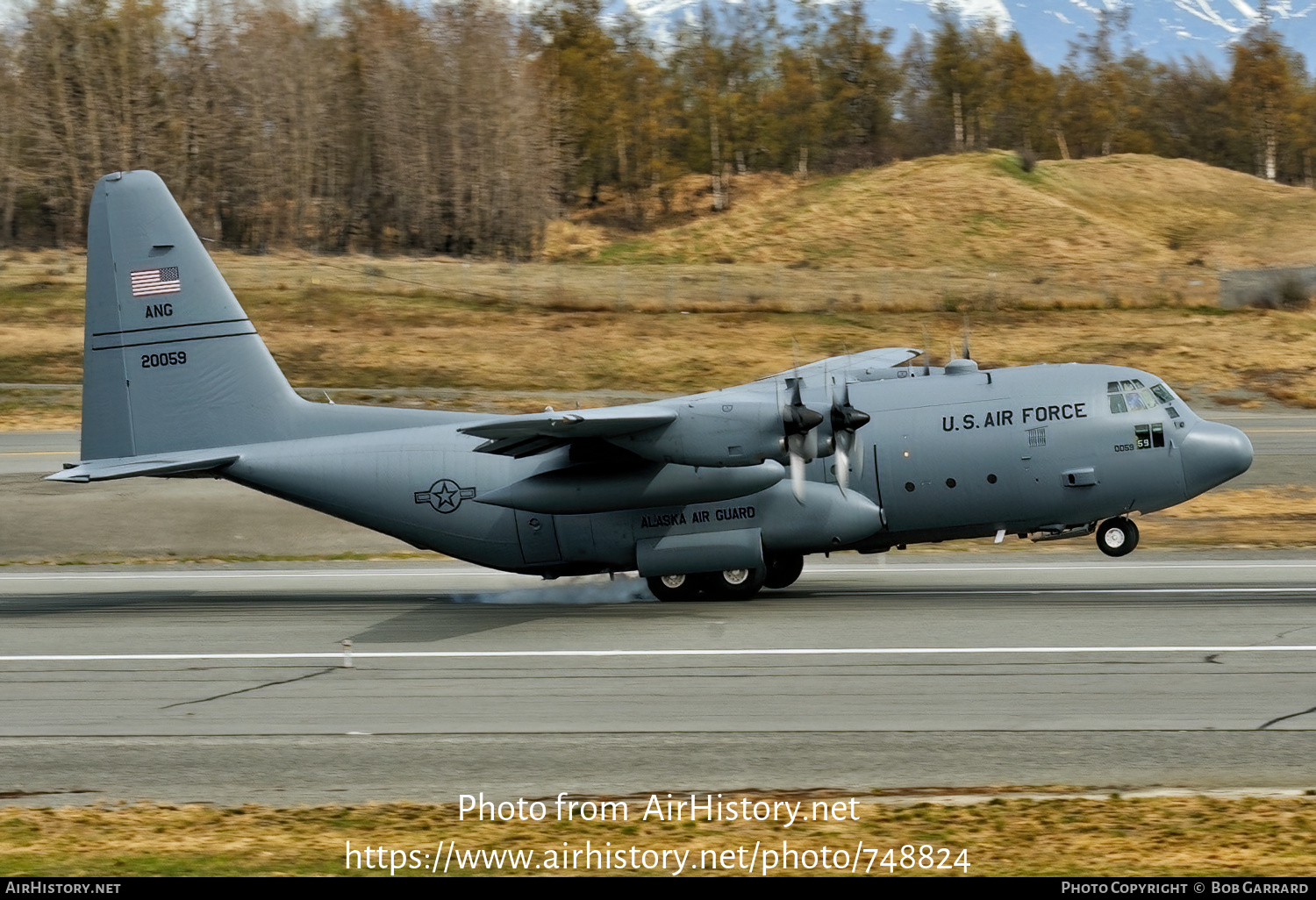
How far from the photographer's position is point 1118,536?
21.7m

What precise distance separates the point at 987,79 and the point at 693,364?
70684mm

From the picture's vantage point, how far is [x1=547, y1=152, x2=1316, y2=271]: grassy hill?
250ft

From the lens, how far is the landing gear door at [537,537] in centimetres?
2208

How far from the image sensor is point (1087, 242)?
76500 millimetres

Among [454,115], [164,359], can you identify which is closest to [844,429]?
[164,359]

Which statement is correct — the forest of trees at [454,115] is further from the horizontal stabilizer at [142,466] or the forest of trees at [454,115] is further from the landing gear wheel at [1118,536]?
the landing gear wheel at [1118,536]

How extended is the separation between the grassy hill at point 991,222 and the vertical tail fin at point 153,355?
5685cm

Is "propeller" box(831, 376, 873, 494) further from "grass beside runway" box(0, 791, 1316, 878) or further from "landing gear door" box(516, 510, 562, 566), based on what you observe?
"grass beside runway" box(0, 791, 1316, 878)

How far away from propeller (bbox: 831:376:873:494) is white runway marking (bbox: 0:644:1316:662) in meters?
3.82

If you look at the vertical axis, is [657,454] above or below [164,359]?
below

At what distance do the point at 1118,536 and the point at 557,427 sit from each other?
9.71 metres

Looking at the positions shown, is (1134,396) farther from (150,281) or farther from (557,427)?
(150,281)
